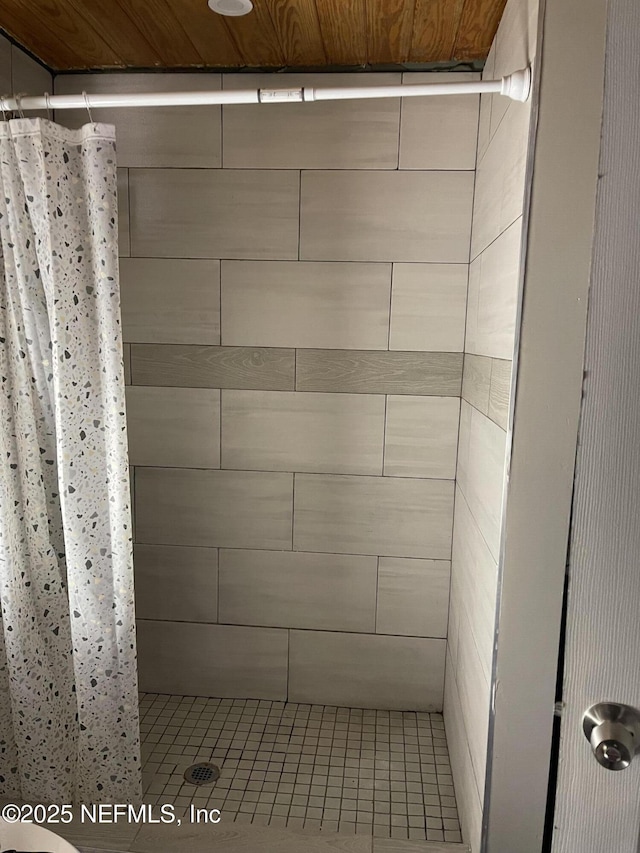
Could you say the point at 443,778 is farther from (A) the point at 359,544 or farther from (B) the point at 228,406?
(B) the point at 228,406

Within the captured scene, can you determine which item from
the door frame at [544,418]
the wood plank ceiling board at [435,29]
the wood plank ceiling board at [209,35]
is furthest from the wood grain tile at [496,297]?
the wood plank ceiling board at [209,35]

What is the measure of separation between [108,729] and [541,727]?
47.3 inches

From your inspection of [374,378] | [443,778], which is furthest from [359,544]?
[443,778]

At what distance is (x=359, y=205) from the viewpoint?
7.29ft

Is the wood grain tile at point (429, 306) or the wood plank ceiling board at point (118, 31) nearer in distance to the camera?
the wood plank ceiling board at point (118, 31)

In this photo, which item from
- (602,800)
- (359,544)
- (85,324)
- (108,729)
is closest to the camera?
(602,800)

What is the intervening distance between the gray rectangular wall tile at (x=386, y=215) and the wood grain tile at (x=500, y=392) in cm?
74

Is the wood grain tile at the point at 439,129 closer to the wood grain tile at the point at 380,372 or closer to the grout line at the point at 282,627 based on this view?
the wood grain tile at the point at 380,372

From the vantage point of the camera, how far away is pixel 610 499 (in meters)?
0.94

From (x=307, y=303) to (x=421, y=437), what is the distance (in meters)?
0.61

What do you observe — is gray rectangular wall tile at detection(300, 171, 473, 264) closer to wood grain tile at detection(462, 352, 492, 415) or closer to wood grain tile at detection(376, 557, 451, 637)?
wood grain tile at detection(462, 352, 492, 415)

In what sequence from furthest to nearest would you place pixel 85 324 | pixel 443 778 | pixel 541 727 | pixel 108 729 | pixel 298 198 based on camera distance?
1. pixel 298 198
2. pixel 443 778
3. pixel 108 729
4. pixel 85 324
5. pixel 541 727

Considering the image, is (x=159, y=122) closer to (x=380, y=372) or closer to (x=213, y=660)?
(x=380, y=372)

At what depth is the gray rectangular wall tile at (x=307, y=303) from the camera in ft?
7.40
